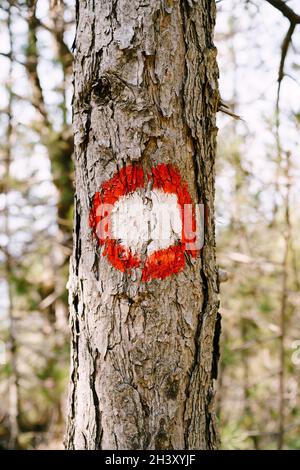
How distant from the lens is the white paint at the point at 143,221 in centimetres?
112

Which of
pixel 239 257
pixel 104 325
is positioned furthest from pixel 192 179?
pixel 239 257

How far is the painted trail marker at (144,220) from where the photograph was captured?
1.12m

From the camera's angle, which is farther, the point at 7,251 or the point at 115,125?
the point at 7,251

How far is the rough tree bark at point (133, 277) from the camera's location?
3.65 feet

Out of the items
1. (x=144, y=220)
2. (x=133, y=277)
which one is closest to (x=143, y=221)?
(x=144, y=220)

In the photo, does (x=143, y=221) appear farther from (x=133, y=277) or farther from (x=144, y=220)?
(x=133, y=277)

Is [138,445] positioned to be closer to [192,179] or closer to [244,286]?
[192,179]

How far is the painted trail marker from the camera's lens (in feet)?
3.68

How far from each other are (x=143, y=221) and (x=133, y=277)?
136 mm

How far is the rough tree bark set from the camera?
111 centimetres
